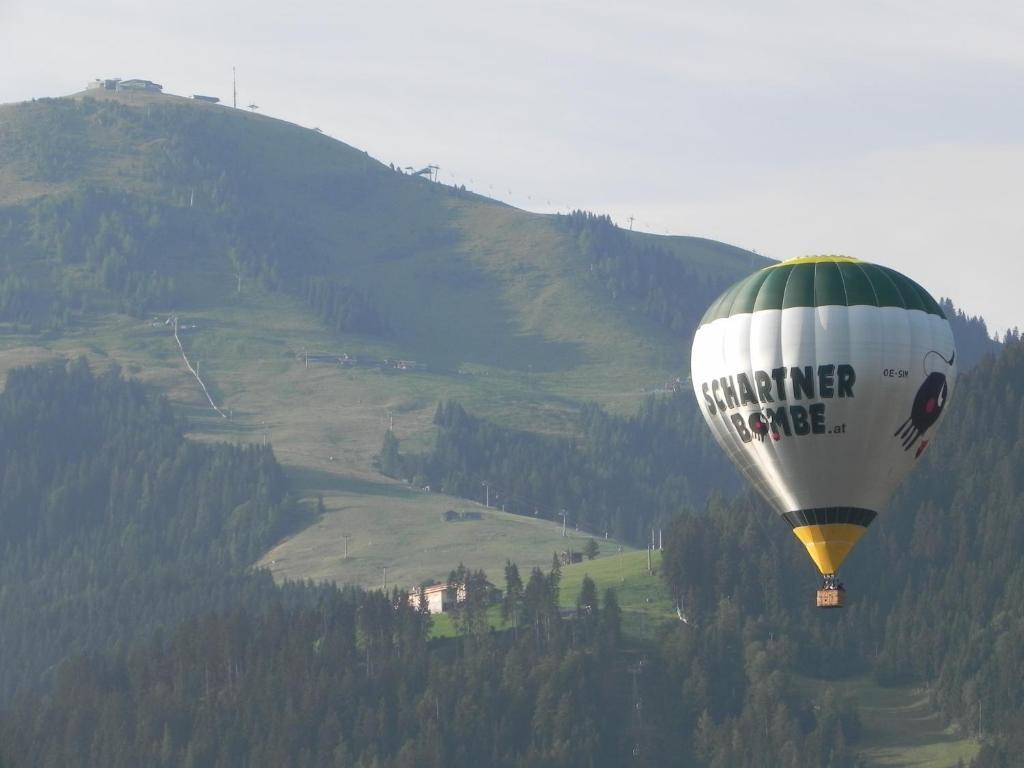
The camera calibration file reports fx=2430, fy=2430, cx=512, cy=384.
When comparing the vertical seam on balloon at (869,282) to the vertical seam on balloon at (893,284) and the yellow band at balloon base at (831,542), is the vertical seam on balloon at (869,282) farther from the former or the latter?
the yellow band at balloon base at (831,542)

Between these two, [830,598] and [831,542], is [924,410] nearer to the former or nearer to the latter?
[831,542]

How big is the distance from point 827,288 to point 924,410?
600 cm

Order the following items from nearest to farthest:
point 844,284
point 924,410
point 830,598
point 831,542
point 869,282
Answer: point 830,598 → point 831,542 → point 924,410 → point 844,284 → point 869,282

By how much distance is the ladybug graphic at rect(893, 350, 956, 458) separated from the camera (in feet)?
305

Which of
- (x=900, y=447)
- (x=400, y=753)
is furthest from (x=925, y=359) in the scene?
(x=400, y=753)

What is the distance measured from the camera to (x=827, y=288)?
309 ft

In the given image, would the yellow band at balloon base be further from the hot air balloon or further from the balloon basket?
the balloon basket

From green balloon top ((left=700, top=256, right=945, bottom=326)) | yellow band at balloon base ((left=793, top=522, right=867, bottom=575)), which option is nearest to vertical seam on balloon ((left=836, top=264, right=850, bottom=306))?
green balloon top ((left=700, top=256, right=945, bottom=326))

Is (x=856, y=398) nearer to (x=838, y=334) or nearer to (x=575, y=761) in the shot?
(x=838, y=334)

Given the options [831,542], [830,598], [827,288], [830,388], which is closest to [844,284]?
[827,288]

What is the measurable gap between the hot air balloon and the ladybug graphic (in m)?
0.05

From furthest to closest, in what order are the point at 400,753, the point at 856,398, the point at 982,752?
the point at 400,753, the point at 982,752, the point at 856,398

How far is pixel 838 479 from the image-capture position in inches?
3620

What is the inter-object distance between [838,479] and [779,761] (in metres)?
110
